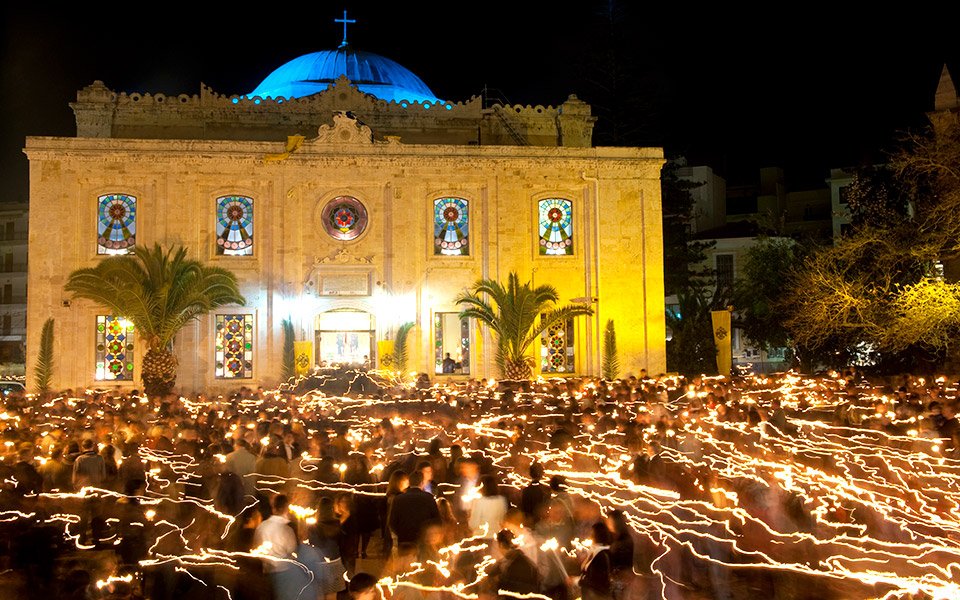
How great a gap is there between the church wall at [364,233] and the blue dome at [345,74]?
6456 mm

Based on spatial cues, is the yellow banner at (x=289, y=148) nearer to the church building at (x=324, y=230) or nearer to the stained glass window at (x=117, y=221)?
the church building at (x=324, y=230)

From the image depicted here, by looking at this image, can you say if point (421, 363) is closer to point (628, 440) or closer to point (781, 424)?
point (781, 424)

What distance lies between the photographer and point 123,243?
32.2 metres

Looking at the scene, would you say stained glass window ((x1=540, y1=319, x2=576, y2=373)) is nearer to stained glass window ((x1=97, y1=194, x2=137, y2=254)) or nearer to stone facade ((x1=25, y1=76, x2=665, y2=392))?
stone facade ((x1=25, y1=76, x2=665, y2=392))

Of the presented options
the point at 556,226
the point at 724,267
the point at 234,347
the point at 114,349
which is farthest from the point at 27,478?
the point at 724,267

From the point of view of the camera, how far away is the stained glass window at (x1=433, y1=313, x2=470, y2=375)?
108ft

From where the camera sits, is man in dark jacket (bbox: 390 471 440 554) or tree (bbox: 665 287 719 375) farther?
tree (bbox: 665 287 719 375)

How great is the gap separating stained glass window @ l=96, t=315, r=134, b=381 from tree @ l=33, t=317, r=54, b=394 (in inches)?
57.8

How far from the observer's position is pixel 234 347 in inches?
1271

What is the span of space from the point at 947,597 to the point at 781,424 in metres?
8.73

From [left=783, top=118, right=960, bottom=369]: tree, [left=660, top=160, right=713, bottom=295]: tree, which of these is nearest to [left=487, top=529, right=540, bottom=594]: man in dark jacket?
[left=783, top=118, right=960, bottom=369]: tree

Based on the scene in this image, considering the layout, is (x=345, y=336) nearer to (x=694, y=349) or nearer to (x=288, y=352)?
(x=288, y=352)

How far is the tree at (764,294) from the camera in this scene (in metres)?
37.9

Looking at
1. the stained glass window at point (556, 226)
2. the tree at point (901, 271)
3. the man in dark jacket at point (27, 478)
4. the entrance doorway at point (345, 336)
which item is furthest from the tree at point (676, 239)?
the man in dark jacket at point (27, 478)
